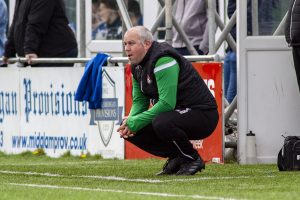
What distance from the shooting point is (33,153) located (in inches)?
601

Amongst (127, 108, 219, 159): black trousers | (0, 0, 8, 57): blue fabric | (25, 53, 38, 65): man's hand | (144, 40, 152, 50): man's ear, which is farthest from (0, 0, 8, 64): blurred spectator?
→ (144, 40, 152, 50): man's ear

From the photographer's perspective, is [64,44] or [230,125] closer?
[230,125]

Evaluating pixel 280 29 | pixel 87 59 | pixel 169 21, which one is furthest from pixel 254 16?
pixel 87 59

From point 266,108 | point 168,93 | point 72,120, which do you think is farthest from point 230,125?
point 168,93

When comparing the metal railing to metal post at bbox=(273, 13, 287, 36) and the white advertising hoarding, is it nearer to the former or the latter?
the white advertising hoarding

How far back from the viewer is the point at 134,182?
1062cm

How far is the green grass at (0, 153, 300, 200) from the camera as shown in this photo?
30.6 feet

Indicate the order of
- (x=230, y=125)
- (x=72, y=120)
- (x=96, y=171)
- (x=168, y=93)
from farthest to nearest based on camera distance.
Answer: (x=72, y=120), (x=230, y=125), (x=96, y=171), (x=168, y=93)

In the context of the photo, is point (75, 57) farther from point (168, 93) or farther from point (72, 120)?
point (168, 93)

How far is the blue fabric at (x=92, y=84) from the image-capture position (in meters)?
14.4

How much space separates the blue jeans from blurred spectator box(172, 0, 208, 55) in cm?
36

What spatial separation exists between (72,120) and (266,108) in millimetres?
2796

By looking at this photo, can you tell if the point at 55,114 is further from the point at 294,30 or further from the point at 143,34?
the point at 143,34

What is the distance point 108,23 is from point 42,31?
5435 millimetres
